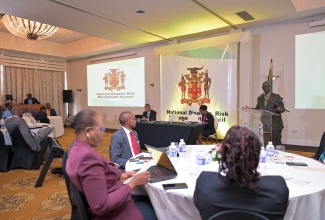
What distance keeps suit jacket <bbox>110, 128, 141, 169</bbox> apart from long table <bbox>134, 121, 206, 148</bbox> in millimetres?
2749

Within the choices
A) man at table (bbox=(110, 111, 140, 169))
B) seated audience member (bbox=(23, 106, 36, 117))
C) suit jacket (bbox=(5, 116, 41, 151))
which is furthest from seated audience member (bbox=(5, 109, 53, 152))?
seated audience member (bbox=(23, 106, 36, 117))

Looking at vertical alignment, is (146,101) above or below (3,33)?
below

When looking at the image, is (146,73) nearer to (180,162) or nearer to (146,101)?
(146,101)

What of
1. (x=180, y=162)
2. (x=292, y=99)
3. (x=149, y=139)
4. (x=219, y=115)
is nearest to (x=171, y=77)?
(x=219, y=115)

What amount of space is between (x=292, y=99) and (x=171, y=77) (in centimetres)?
393

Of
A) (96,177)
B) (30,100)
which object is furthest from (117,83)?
(96,177)

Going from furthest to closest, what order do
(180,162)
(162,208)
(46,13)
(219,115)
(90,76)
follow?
(90,76)
(219,115)
(46,13)
(180,162)
(162,208)

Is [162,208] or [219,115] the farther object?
[219,115]

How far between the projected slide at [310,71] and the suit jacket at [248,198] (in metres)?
6.27

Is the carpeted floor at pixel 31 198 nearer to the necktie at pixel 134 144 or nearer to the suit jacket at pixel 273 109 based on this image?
the necktie at pixel 134 144

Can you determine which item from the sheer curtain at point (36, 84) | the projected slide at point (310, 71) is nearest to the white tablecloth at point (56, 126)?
the sheer curtain at point (36, 84)

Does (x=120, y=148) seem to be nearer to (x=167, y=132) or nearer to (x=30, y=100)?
(x=167, y=132)

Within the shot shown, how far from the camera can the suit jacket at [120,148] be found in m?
2.76

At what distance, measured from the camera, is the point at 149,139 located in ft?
20.5
